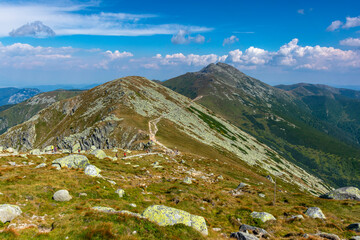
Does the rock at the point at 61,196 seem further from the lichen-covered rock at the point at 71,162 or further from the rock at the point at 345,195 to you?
the rock at the point at 345,195

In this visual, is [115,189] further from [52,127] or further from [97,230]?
[52,127]

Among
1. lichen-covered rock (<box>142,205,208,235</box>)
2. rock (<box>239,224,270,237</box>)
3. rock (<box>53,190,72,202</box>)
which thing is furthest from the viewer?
rock (<box>53,190,72,202</box>)

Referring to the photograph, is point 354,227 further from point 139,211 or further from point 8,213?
point 8,213

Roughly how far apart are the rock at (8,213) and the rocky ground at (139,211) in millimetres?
74

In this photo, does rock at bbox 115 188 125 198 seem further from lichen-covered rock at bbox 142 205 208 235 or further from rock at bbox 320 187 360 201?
rock at bbox 320 187 360 201

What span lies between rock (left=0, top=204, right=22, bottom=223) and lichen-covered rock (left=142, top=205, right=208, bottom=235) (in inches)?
418

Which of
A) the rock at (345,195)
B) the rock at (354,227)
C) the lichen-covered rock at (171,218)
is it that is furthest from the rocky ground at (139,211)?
the rock at (345,195)

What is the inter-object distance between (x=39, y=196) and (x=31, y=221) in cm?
495

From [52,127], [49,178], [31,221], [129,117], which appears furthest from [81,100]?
[31,221]

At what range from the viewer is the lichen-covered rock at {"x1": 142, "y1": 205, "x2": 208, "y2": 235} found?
1691cm

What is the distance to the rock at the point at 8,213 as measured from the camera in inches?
581

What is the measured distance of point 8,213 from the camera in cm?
1523

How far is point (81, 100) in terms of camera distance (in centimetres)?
16788

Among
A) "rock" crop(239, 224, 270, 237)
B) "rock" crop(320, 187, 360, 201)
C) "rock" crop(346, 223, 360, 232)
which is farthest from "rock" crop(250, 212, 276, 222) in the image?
"rock" crop(320, 187, 360, 201)
